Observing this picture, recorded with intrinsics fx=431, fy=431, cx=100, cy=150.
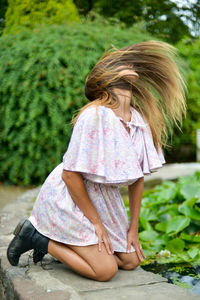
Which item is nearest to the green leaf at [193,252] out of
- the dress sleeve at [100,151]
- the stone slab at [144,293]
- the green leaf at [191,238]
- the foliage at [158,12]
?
the green leaf at [191,238]

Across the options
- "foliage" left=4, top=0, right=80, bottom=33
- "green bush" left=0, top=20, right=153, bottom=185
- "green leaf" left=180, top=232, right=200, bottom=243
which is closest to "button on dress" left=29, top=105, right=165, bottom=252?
"green leaf" left=180, top=232, right=200, bottom=243

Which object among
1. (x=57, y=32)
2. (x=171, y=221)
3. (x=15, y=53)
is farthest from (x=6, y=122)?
(x=171, y=221)

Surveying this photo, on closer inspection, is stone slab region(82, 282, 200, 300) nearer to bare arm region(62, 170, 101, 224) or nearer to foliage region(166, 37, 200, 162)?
bare arm region(62, 170, 101, 224)

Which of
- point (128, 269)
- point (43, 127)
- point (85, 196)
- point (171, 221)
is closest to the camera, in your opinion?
point (85, 196)

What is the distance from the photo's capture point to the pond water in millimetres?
2195

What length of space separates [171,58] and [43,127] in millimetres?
2584

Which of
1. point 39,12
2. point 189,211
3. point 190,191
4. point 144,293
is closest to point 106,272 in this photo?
point 144,293

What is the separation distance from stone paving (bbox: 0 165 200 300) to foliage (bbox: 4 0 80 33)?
16.6 feet

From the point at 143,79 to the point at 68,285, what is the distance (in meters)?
1.06

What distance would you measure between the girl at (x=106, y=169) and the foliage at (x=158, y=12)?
8966 millimetres

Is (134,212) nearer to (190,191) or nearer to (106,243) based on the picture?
(106,243)

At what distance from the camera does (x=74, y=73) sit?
4.71m

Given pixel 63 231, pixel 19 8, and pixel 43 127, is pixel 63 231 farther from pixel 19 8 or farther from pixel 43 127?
pixel 19 8

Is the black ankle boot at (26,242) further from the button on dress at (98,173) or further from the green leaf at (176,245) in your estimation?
the green leaf at (176,245)
